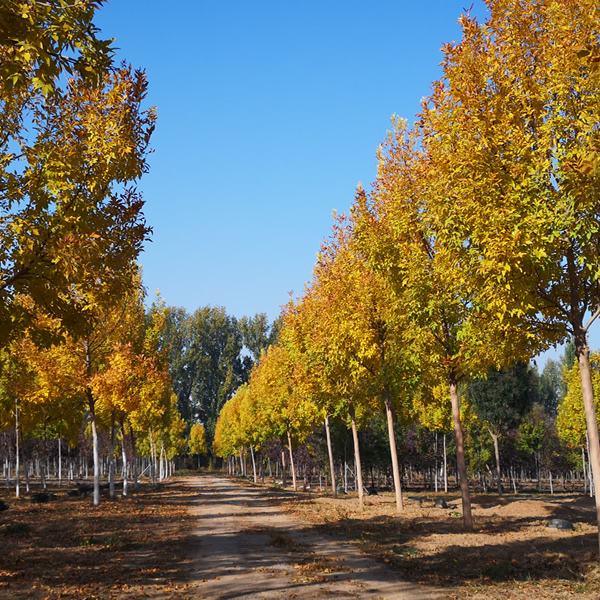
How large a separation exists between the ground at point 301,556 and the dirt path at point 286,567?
0.03 metres

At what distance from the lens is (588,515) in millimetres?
20984

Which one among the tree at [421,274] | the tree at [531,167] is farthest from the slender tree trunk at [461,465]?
the tree at [531,167]

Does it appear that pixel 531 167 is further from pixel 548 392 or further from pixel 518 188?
pixel 548 392

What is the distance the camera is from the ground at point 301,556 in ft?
31.0

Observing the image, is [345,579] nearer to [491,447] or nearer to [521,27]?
[521,27]

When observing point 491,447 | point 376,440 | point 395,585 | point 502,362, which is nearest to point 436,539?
point 502,362

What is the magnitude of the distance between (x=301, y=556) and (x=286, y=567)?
1.36m

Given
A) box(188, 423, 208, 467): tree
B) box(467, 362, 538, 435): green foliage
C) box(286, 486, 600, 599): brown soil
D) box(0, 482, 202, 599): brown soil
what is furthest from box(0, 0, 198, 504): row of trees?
box(188, 423, 208, 467): tree

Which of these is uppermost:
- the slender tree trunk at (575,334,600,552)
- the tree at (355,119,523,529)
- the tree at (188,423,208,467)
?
the tree at (355,119,523,529)

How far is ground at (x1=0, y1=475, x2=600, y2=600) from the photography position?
9.45 metres

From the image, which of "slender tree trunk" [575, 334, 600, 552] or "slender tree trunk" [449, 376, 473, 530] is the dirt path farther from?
"slender tree trunk" [449, 376, 473, 530]

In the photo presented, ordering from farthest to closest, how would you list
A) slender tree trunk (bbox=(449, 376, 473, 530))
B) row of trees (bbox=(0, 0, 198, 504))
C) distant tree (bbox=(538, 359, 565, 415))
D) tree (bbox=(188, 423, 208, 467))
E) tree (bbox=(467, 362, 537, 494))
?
1. distant tree (bbox=(538, 359, 565, 415))
2. tree (bbox=(188, 423, 208, 467))
3. tree (bbox=(467, 362, 537, 494))
4. slender tree trunk (bbox=(449, 376, 473, 530))
5. row of trees (bbox=(0, 0, 198, 504))

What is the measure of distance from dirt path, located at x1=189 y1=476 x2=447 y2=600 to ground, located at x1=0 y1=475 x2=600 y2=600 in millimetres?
26

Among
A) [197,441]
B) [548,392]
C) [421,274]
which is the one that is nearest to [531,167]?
[421,274]
